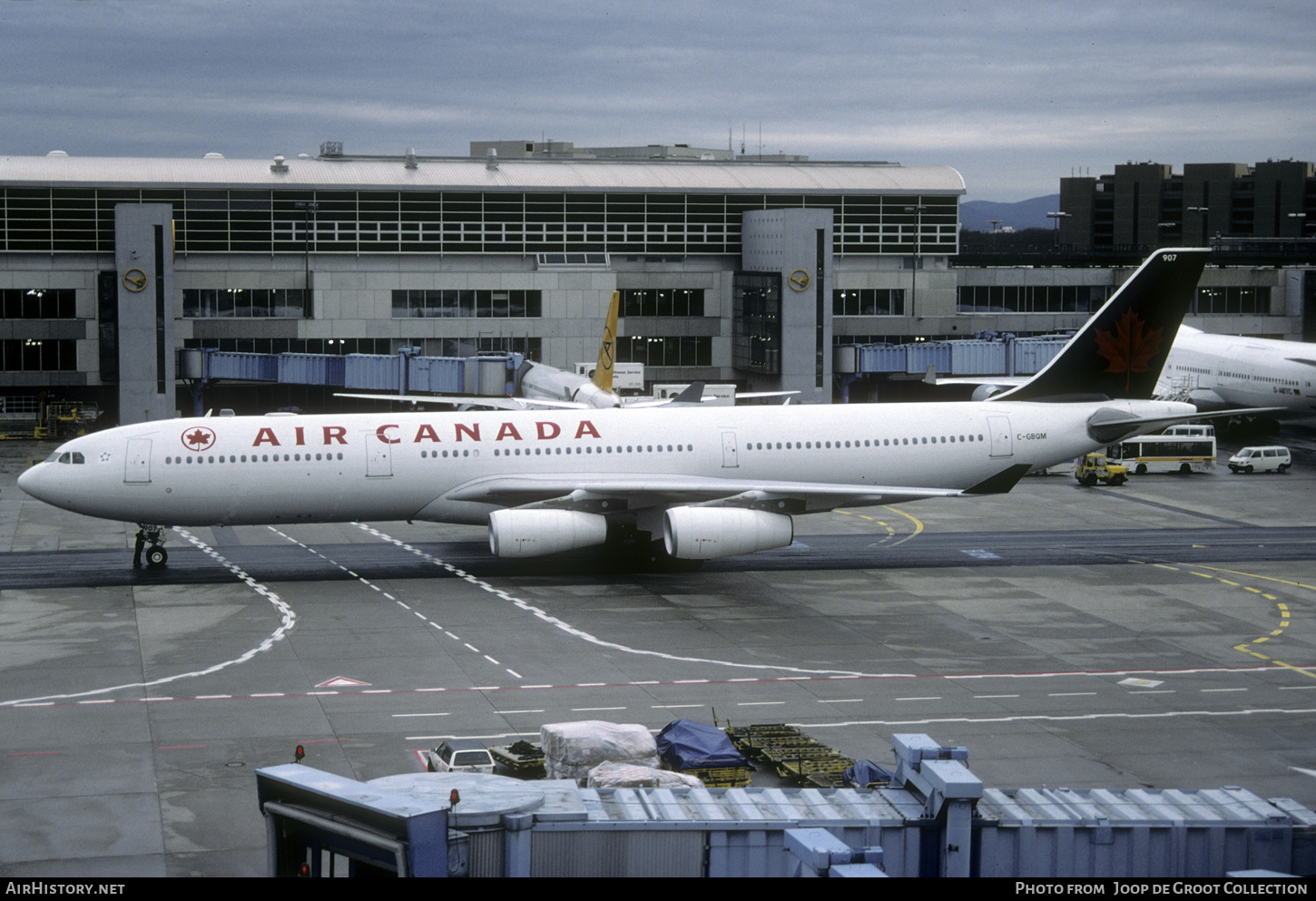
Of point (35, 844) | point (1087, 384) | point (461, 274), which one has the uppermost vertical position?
point (461, 274)

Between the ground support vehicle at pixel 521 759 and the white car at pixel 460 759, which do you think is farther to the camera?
the ground support vehicle at pixel 521 759

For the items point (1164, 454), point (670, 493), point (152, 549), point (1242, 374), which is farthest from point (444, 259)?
point (670, 493)

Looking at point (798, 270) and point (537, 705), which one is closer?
point (537, 705)

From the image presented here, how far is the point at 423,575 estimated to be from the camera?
48.7 m

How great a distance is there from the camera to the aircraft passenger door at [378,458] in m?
47.5

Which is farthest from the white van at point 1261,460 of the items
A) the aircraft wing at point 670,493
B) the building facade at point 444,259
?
the aircraft wing at point 670,493

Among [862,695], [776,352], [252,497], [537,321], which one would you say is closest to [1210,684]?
[862,695]

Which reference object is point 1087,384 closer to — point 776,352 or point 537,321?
point 776,352

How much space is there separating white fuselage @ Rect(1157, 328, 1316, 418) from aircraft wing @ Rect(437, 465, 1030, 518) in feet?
139

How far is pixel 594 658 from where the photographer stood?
37.4 m

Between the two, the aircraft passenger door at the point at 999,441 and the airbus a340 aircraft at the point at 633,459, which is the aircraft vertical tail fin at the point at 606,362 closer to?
the airbus a340 aircraft at the point at 633,459

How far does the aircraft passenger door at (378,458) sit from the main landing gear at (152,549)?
8393 millimetres

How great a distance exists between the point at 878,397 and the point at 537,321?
88.3 feet

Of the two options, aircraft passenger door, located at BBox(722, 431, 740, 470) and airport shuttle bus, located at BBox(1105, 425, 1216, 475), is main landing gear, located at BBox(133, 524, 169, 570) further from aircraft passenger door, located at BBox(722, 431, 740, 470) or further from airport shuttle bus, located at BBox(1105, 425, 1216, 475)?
airport shuttle bus, located at BBox(1105, 425, 1216, 475)
